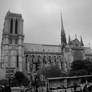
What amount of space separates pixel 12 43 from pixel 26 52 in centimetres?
885

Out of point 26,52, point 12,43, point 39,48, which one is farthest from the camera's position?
point 39,48

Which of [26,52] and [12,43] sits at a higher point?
[12,43]

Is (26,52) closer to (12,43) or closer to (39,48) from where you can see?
(12,43)

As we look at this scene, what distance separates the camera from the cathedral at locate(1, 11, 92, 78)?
2264 inches

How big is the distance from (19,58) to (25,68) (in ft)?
20.5

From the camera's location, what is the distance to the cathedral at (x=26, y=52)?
5750cm

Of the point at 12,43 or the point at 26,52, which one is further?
the point at 26,52

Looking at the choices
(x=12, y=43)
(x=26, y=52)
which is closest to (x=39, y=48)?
(x=26, y=52)

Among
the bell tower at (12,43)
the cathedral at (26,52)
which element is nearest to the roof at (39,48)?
the cathedral at (26,52)

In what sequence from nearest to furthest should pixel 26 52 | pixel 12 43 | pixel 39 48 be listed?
pixel 12 43 → pixel 26 52 → pixel 39 48

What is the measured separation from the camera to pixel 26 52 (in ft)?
212

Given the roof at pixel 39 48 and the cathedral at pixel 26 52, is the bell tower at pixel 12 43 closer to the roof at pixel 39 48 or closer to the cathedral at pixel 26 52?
the cathedral at pixel 26 52

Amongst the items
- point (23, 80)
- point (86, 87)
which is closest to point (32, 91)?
point (86, 87)

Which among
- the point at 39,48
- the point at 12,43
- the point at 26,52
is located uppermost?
the point at 12,43
